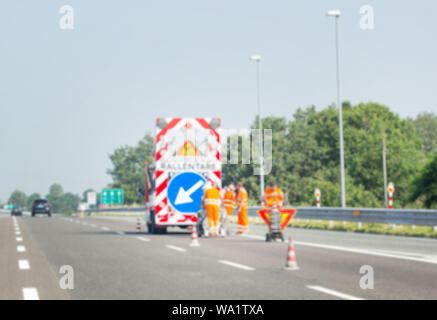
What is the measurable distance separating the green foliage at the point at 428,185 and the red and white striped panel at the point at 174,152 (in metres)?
26.2

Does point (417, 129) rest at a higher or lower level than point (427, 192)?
higher

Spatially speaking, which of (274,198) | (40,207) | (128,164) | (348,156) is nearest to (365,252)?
(274,198)

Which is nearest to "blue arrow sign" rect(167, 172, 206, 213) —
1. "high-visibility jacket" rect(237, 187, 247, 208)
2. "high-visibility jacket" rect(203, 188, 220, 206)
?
"high-visibility jacket" rect(203, 188, 220, 206)

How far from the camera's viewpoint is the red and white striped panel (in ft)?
75.9

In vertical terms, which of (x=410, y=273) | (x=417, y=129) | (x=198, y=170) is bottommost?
(x=410, y=273)

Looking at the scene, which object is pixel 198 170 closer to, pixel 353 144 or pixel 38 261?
pixel 38 261

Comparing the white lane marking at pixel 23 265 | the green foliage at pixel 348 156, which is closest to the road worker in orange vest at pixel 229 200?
the white lane marking at pixel 23 265

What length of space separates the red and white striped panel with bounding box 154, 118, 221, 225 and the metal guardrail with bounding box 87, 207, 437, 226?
20.4 feet

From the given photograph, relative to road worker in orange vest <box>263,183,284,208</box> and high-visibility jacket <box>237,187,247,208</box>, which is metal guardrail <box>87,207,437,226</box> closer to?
high-visibility jacket <box>237,187,247,208</box>

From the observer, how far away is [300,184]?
81438 millimetres

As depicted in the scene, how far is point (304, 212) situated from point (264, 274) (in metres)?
21.7

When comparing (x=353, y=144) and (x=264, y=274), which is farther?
(x=353, y=144)
